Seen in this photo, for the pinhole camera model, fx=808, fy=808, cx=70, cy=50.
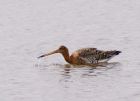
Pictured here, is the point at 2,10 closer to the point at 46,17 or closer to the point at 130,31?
the point at 46,17

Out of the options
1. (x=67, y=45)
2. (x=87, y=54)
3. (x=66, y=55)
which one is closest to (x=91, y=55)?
(x=87, y=54)

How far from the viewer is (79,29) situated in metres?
32.0

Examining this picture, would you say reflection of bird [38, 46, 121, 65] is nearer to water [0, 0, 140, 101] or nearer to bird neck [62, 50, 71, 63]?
bird neck [62, 50, 71, 63]

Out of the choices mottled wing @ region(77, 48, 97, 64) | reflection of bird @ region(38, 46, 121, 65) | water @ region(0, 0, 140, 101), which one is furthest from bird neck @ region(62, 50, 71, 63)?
mottled wing @ region(77, 48, 97, 64)

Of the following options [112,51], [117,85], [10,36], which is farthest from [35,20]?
[117,85]

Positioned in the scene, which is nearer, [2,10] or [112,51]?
[112,51]

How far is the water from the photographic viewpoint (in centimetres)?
2161

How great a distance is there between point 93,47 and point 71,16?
21.3 ft

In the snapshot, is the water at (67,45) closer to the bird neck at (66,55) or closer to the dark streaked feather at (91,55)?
the bird neck at (66,55)

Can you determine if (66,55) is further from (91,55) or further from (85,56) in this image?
(91,55)

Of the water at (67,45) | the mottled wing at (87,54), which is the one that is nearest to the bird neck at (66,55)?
the water at (67,45)

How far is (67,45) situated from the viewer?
29094 millimetres

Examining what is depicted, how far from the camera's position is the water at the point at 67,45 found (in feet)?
70.9

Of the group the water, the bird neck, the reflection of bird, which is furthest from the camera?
the bird neck
